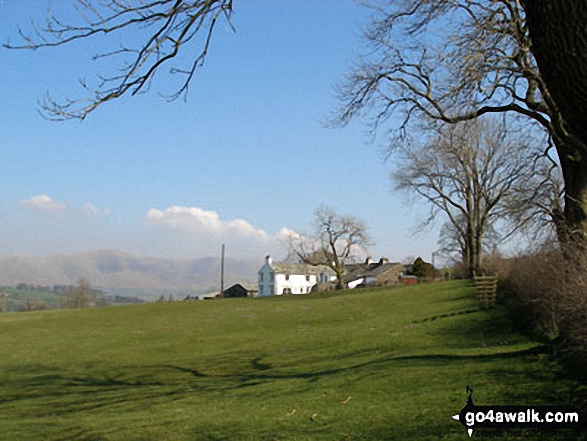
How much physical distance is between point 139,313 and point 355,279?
77.9 m

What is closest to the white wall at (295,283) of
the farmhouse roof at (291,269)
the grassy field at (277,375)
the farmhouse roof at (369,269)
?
the farmhouse roof at (291,269)

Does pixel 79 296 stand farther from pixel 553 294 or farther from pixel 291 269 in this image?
pixel 553 294

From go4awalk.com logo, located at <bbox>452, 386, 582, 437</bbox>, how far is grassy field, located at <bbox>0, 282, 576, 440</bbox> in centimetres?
36

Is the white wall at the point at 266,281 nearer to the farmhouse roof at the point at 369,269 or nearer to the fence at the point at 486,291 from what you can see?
the farmhouse roof at the point at 369,269

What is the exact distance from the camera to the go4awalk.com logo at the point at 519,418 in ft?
26.2

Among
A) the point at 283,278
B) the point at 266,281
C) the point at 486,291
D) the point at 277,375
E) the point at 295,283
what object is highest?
the point at 283,278

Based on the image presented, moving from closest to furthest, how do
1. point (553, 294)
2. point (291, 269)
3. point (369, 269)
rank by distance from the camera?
point (553, 294), point (291, 269), point (369, 269)

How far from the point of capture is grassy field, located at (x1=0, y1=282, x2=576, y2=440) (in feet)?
34.6

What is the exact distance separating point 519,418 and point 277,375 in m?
10.7

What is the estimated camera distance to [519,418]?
8289 millimetres

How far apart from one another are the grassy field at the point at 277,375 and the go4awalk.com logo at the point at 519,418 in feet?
1.17

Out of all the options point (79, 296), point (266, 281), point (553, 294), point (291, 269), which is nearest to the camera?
point (553, 294)

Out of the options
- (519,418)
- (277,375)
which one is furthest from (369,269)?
(519,418)

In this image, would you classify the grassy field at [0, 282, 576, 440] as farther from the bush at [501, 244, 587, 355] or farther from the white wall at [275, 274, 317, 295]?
the white wall at [275, 274, 317, 295]
